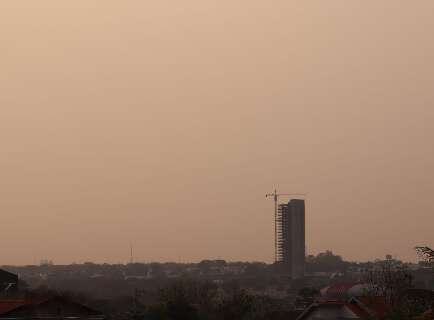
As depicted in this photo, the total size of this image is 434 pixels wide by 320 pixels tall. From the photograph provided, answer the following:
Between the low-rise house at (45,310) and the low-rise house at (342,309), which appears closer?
the low-rise house at (45,310)

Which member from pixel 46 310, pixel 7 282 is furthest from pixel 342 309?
pixel 7 282

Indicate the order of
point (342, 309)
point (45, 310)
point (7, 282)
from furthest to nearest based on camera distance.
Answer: point (7, 282), point (342, 309), point (45, 310)

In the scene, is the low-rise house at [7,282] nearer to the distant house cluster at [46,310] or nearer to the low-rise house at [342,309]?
the distant house cluster at [46,310]

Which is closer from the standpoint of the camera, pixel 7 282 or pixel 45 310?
pixel 45 310

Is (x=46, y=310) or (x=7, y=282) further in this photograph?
(x=7, y=282)

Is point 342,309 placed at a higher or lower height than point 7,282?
lower

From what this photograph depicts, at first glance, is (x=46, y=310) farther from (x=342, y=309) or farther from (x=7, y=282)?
(x=7, y=282)

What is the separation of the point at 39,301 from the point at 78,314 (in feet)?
6.55

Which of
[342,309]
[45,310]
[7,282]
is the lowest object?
[45,310]

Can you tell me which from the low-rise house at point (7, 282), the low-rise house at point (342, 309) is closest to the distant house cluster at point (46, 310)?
the low-rise house at point (342, 309)

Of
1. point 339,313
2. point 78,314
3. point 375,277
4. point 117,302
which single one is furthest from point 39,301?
point 117,302

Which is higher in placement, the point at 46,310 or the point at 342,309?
the point at 342,309

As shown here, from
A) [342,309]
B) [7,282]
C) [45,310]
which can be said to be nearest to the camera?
[45,310]

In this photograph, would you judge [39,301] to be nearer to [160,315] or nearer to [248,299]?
[160,315]
